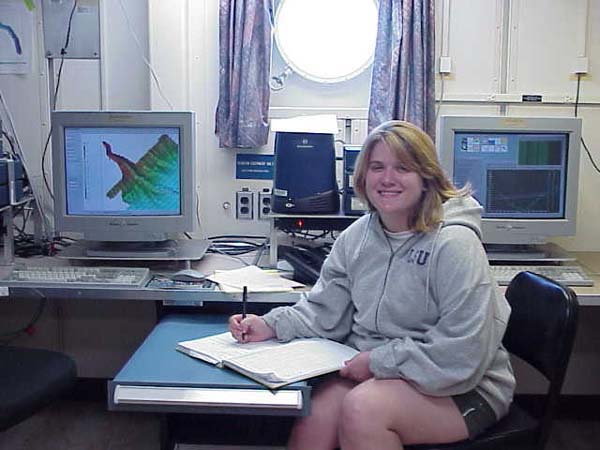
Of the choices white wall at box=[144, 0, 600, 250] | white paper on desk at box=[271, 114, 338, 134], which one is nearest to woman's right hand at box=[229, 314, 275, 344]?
white paper on desk at box=[271, 114, 338, 134]

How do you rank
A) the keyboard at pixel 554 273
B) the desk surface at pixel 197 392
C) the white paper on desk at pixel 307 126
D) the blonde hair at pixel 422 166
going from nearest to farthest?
the desk surface at pixel 197 392, the blonde hair at pixel 422 166, the keyboard at pixel 554 273, the white paper on desk at pixel 307 126

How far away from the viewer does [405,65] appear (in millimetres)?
2777

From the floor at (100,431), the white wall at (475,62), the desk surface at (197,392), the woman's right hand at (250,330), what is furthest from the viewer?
the white wall at (475,62)

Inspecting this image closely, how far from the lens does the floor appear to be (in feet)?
9.05

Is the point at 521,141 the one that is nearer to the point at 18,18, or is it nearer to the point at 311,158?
the point at 311,158

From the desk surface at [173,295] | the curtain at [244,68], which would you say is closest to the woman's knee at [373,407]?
the desk surface at [173,295]

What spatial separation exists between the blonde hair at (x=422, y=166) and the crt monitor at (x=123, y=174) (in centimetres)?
92

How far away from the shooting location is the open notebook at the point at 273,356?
5.69 ft

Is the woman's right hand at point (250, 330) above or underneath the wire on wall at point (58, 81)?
underneath

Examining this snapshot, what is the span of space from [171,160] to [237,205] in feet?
1.56

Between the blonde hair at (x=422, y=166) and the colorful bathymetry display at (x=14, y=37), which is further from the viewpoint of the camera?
the colorful bathymetry display at (x=14, y=37)

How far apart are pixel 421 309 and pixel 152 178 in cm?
119

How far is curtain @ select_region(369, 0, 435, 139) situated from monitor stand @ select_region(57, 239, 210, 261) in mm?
854

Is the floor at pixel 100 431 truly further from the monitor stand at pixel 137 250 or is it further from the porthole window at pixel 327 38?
the porthole window at pixel 327 38
